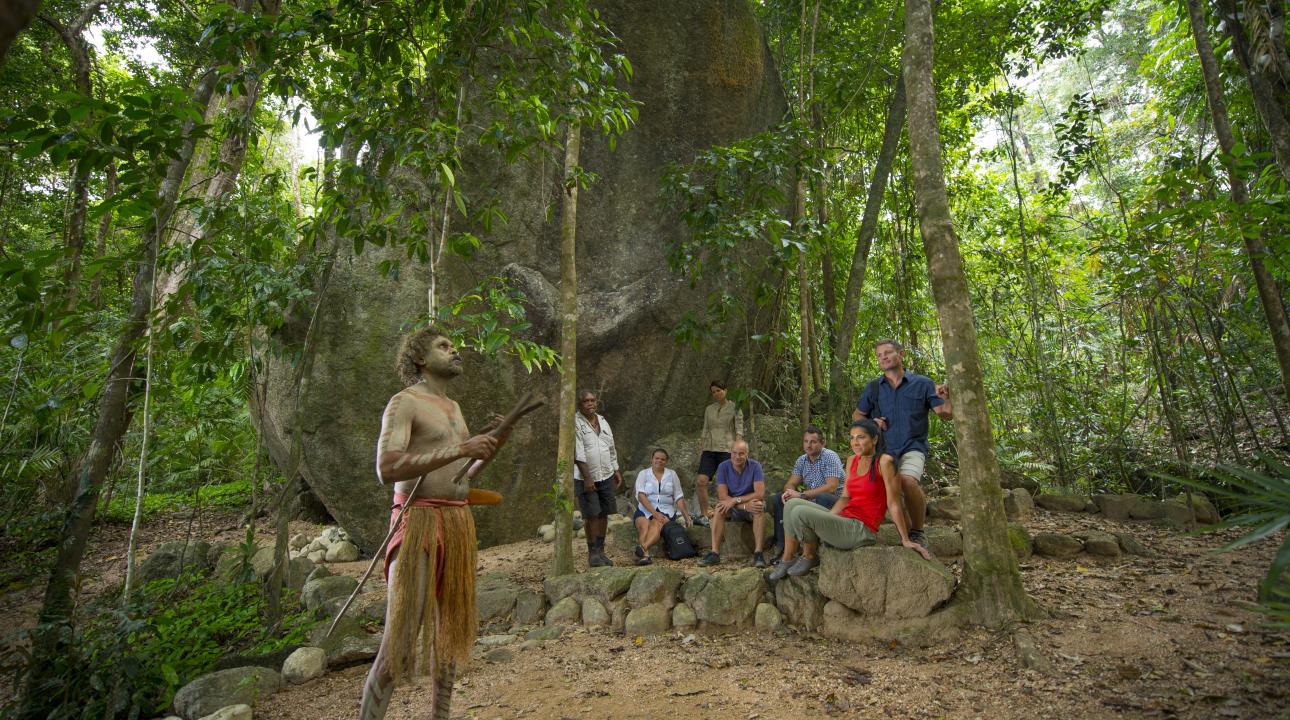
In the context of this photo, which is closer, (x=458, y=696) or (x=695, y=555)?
(x=458, y=696)

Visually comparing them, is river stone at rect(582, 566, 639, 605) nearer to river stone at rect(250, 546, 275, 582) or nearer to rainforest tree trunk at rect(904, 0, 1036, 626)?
rainforest tree trunk at rect(904, 0, 1036, 626)

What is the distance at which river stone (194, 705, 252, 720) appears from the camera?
11.6 feet

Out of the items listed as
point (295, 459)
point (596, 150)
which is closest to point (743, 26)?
point (596, 150)

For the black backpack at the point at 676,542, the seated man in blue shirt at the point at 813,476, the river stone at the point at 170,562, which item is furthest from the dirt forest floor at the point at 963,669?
the river stone at the point at 170,562

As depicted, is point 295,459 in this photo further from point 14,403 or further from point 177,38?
point 177,38

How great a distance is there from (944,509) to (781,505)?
202 centimetres

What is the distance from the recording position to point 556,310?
7688 millimetres

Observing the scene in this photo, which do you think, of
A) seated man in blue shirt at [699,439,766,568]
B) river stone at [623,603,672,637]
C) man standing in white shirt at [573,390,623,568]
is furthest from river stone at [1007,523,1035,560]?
man standing in white shirt at [573,390,623,568]

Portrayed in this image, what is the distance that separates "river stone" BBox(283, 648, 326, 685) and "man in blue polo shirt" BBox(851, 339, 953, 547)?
3.85m

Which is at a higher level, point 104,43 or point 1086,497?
point 104,43

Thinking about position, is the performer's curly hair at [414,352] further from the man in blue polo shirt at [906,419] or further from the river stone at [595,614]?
the man in blue polo shirt at [906,419]

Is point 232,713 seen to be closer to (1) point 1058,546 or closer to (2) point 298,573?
(2) point 298,573

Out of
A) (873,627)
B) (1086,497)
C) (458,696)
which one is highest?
(1086,497)

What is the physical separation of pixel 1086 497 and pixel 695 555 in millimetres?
4239
